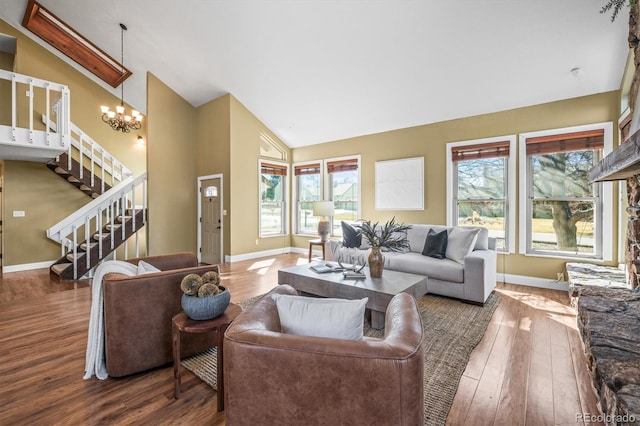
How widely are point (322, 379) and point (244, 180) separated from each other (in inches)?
217

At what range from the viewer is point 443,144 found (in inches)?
197

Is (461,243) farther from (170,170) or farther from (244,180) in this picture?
(170,170)

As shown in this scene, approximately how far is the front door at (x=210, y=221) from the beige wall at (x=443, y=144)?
1924 mm

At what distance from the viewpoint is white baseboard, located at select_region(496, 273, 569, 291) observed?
3988mm

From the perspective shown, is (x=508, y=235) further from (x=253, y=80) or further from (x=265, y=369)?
(x=253, y=80)

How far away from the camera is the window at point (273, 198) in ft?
22.0

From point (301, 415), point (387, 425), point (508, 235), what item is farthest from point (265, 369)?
point (508, 235)

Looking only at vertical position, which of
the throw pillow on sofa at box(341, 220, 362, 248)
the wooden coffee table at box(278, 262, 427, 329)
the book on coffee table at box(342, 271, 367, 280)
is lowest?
the wooden coffee table at box(278, 262, 427, 329)

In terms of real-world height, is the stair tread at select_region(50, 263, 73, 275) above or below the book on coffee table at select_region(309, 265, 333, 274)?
below

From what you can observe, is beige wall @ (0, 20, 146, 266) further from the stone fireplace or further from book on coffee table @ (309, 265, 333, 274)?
the stone fireplace

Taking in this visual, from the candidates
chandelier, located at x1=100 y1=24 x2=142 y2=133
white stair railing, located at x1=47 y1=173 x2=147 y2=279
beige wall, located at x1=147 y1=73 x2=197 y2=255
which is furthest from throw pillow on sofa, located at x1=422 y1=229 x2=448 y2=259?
chandelier, located at x1=100 y1=24 x2=142 y2=133

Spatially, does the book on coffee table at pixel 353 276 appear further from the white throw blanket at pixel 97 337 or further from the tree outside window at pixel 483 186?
the tree outside window at pixel 483 186

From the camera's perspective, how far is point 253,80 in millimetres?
5312

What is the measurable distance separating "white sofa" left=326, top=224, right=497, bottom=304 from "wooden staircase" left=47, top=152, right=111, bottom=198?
17.2 feet
